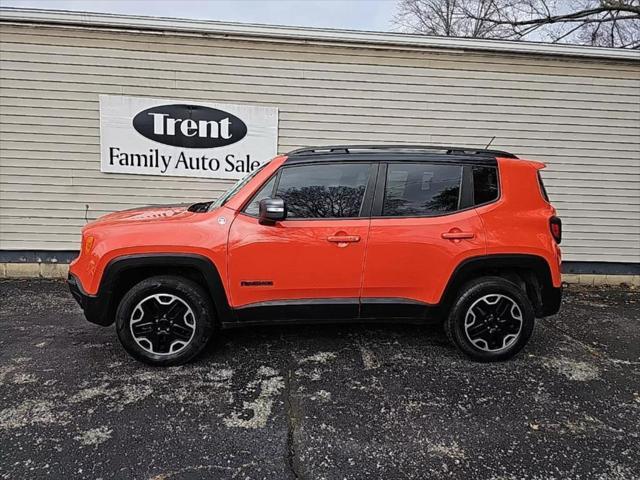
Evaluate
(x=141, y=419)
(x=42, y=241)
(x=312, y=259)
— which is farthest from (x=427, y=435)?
(x=42, y=241)

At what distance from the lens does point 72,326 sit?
4.23m

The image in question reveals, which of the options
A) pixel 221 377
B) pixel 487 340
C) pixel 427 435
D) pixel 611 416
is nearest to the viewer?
pixel 427 435

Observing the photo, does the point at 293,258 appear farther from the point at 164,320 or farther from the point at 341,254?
the point at 164,320

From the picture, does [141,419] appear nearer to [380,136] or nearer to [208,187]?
[208,187]

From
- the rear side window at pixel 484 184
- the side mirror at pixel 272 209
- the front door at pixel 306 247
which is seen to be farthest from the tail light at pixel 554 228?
the side mirror at pixel 272 209

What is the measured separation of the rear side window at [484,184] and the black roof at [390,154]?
3.2 inches

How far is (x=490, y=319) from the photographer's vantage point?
3.45 meters

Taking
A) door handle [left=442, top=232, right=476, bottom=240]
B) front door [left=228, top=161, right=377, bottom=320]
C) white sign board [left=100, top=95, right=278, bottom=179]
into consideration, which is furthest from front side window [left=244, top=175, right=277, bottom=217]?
white sign board [left=100, top=95, right=278, bottom=179]

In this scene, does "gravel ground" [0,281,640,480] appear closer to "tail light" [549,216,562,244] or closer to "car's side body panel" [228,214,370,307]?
"car's side body panel" [228,214,370,307]

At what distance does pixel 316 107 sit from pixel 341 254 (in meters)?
3.49

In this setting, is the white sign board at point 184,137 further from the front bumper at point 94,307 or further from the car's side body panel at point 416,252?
the car's side body panel at point 416,252

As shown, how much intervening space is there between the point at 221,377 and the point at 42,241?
4.45 metres

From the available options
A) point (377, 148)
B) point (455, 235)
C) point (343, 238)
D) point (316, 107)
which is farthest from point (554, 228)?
point (316, 107)

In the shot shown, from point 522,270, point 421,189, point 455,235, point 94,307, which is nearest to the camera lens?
point 94,307
